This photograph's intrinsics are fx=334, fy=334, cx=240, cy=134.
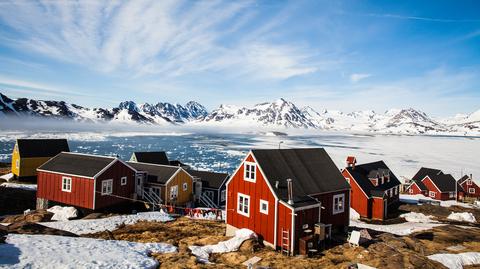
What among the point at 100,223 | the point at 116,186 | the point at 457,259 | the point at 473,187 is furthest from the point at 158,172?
the point at 473,187

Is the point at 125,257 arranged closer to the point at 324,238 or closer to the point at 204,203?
the point at 324,238

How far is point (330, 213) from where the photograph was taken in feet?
93.7

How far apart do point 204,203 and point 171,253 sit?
26.3 meters

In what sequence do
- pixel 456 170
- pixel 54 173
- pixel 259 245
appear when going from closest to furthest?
pixel 259 245 → pixel 54 173 → pixel 456 170

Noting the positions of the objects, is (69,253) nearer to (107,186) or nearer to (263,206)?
(263,206)

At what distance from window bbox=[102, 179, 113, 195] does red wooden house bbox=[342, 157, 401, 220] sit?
3005 cm

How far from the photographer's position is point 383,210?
43.6m

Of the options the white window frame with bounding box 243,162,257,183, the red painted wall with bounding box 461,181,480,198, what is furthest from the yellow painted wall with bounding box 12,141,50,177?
the red painted wall with bounding box 461,181,480,198

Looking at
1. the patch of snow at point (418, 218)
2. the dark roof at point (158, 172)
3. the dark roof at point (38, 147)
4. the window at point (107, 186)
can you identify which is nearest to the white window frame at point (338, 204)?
the patch of snow at point (418, 218)

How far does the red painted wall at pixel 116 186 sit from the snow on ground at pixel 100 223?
10.9 ft

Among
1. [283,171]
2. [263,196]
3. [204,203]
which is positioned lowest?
[204,203]

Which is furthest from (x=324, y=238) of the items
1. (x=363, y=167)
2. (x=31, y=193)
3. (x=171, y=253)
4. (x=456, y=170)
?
(x=456, y=170)

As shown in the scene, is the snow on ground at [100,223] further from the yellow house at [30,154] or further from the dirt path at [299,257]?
the yellow house at [30,154]

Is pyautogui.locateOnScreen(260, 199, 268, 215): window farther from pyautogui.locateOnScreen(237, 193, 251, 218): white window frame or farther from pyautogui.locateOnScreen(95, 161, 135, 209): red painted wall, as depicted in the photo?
pyautogui.locateOnScreen(95, 161, 135, 209): red painted wall
